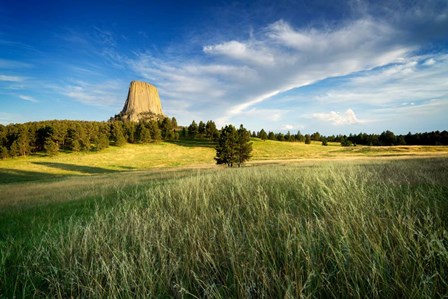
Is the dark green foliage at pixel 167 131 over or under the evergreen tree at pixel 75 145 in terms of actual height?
over

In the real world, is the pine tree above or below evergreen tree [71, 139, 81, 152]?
above

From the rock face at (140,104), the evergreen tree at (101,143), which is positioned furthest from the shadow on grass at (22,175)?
the rock face at (140,104)

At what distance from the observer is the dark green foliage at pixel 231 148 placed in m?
41.5

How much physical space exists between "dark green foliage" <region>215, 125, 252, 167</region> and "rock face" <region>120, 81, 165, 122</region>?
141540 millimetres

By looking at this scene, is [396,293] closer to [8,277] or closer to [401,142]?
[8,277]

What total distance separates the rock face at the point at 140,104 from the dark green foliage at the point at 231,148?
14154cm

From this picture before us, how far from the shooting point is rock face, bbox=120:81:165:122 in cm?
17361

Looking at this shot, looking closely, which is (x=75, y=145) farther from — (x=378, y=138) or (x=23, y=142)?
(x=378, y=138)

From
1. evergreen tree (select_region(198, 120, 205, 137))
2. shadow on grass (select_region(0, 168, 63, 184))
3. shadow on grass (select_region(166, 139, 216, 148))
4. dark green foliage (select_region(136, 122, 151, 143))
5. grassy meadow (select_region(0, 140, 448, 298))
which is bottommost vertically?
shadow on grass (select_region(0, 168, 63, 184))

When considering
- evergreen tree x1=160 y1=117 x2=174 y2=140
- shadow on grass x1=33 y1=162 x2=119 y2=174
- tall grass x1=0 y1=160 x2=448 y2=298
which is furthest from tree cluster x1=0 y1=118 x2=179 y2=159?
tall grass x1=0 y1=160 x2=448 y2=298

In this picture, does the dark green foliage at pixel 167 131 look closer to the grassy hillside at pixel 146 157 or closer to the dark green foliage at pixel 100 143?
the grassy hillside at pixel 146 157

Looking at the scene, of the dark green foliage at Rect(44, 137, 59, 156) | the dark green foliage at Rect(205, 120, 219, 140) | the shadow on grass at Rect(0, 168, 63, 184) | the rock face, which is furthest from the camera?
the rock face

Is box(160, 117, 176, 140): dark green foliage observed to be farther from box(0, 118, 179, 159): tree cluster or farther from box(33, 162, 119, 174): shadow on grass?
box(33, 162, 119, 174): shadow on grass

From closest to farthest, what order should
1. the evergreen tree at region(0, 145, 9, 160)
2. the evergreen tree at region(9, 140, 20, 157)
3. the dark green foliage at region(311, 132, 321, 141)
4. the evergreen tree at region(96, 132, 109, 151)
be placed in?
the evergreen tree at region(0, 145, 9, 160) → the evergreen tree at region(9, 140, 20, 157) → the evergreen tree at region(96, 132, 109, 151) → the dark green foliage at region(311, 132, 321, 141)
